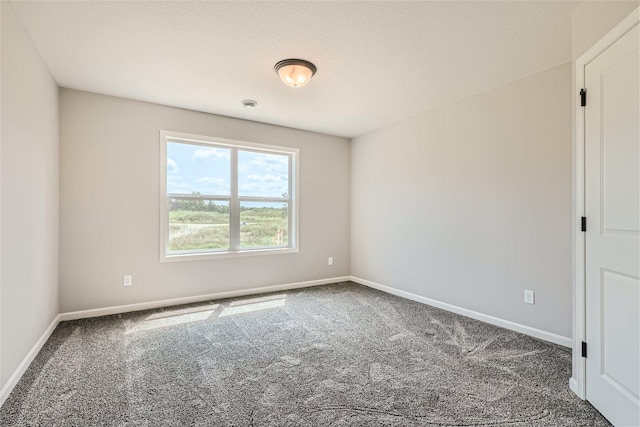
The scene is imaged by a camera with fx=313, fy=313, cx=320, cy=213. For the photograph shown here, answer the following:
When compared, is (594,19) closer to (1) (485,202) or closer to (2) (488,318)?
(1) (485,202)

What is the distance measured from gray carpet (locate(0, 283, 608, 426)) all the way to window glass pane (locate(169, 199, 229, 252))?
0.96 meters

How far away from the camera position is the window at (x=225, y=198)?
3973mm

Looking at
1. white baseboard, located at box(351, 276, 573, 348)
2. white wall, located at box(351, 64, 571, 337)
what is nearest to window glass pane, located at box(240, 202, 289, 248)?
white wall, located at box(351, 64, 571, 337)

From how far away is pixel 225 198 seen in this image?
14.2ft

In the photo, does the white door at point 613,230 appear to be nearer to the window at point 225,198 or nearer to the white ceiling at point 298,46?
the white ceiling at point 298,46

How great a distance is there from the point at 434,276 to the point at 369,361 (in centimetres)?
182

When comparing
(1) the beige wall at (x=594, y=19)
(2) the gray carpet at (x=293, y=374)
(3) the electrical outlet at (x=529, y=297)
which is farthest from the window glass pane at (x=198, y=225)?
(1) the beige wall at (x=594, y=19)

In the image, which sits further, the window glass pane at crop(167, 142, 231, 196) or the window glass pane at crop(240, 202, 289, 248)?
the window glass pane at crop(240, 202, 289, 248)

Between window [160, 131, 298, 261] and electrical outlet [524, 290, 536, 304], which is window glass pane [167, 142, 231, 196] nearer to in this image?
window [160, 131, 298, 261]

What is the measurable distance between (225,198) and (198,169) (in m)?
0.51

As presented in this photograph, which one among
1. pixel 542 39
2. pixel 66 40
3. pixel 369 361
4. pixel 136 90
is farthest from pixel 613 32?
pixel 136 90

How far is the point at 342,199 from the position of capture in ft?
Result: 17.3

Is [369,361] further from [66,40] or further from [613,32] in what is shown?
[66,40]

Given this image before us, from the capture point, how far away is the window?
3.97 m
